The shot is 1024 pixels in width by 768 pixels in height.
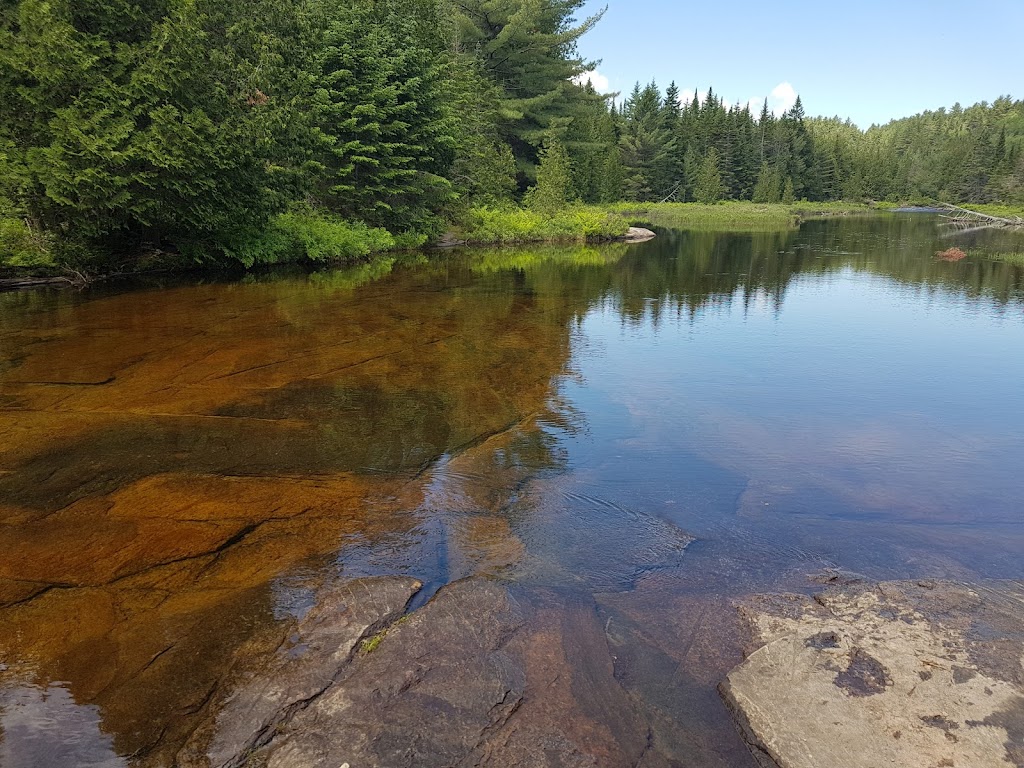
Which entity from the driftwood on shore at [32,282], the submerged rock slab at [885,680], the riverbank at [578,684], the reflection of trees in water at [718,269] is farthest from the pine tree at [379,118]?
the submerged rock slab at [885,680]

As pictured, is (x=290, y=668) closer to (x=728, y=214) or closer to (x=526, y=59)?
(x=526, y=59)

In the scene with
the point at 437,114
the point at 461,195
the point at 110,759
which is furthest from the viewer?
the point at 461,195

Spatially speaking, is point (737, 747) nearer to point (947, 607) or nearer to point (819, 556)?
point (947, 607)

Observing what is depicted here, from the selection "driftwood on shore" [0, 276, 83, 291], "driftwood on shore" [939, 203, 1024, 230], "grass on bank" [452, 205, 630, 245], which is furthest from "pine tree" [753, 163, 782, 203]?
"driftwood on shore" [0, 276, 83, 291]

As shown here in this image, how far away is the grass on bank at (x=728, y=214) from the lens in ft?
168

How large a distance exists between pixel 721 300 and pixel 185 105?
1339 cm

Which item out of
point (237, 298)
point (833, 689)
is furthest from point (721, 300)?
point (833, 689)

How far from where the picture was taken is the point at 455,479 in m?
5.89

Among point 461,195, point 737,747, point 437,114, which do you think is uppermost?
point 437,114

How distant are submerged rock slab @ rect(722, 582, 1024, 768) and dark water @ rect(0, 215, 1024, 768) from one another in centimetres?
21

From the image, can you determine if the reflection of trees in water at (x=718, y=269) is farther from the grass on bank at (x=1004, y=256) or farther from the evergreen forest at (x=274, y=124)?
the evergreen forest at (x=274, y=124)

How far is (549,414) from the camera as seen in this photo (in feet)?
25.2

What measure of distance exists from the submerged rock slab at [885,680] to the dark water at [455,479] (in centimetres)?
21

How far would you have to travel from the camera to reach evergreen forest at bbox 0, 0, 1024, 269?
13.7 meters
